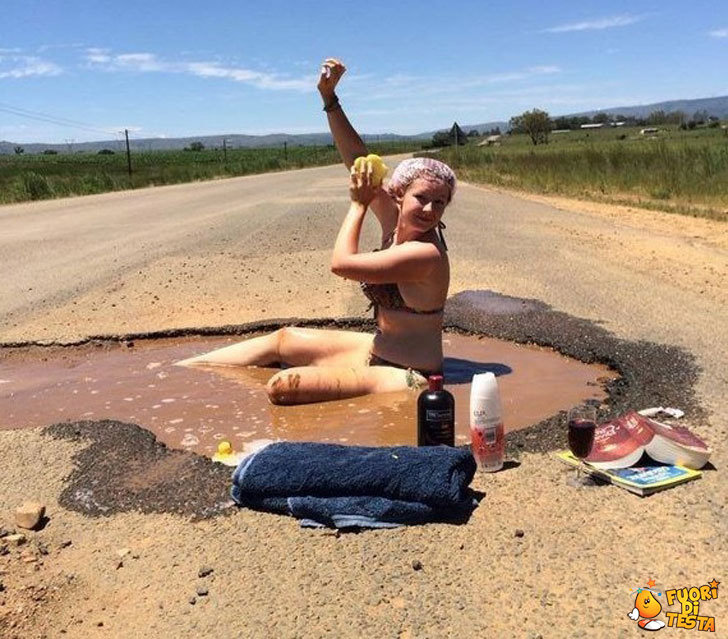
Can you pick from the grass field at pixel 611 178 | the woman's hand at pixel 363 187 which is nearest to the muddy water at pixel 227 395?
the woman's hand at pixel 363 187

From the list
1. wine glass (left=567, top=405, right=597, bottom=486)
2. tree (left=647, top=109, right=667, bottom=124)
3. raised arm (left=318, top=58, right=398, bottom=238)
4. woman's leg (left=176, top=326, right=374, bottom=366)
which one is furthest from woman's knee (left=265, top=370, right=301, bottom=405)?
tree (left=647, top=109, right=667, bottom=124)

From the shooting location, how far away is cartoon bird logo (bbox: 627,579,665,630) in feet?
7.86

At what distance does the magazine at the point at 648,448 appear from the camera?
3.43 metres

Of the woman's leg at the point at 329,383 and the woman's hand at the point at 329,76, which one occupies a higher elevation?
the woman's hand at the point at 329,76

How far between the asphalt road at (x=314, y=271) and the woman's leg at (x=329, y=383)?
68.3 inches

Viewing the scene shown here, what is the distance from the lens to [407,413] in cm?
443

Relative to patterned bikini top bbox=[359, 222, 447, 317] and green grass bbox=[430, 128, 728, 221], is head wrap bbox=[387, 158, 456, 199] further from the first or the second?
green grass bbox=[430, 128, 728, 221]

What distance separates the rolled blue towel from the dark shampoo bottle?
0.21 meters

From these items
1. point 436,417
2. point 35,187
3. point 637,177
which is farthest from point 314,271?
point 35,187

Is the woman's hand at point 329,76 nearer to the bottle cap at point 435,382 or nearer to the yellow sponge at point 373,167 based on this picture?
the yellow sponge at point 373,167

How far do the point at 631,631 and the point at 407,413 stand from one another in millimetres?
2165

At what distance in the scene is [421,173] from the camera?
4.28 metres

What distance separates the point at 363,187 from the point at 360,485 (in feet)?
5.96

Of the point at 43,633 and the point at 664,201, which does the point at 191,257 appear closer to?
the point at 43,633
